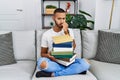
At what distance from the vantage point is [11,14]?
4379 mm

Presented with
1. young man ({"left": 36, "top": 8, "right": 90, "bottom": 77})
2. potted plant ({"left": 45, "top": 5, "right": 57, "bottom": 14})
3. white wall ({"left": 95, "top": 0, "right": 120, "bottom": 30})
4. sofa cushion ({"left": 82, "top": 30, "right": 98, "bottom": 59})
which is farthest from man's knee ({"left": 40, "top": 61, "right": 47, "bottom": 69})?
potted plant ({"left": 45, "top": 5, "right": 57, "bottom": 14})

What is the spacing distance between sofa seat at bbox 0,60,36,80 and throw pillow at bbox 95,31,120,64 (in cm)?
75

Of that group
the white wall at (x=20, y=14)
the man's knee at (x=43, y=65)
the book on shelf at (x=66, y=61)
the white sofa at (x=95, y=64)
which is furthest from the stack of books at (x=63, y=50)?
the white wall at (x=20, y=14)

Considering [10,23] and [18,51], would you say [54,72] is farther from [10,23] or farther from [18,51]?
[10,23]

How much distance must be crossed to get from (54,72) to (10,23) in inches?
119

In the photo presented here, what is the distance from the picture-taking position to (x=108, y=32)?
2.12 m

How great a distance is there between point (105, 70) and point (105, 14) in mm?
1740

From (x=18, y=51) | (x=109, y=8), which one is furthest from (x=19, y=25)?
(x=18, y=51)

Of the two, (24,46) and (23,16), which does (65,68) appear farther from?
(23,16)

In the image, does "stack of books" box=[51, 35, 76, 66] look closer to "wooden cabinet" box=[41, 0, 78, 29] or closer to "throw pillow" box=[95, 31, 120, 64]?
"throw pillow" box=[95, 31, 120, 64]

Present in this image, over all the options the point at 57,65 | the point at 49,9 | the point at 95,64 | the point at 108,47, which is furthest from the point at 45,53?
the point at 49,9

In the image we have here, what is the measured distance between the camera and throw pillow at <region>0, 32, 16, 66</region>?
1963 millimetres

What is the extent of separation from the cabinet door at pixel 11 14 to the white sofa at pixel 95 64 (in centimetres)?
256

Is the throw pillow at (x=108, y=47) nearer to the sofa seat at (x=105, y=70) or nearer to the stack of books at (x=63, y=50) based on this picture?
the sofa seat at (x=105, y=70)
